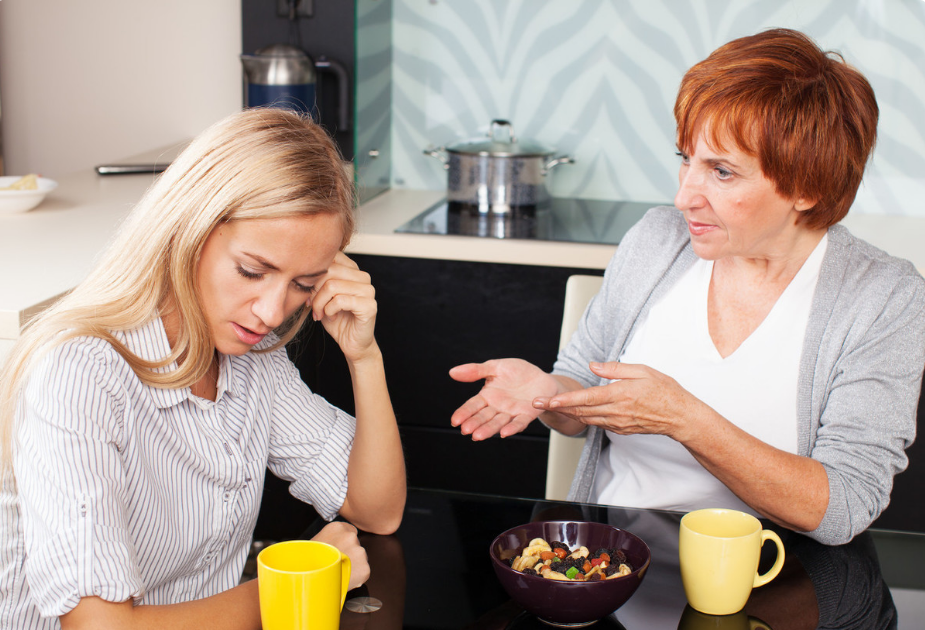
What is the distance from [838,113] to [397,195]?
4.89 ft

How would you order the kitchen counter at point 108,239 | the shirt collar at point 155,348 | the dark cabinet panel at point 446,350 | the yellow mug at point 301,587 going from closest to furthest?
the yellow mug at point 301,587, the shirt collar at point 155,348, the kitchen counter at point 108,239, the dark cabinet panel at point 446,350

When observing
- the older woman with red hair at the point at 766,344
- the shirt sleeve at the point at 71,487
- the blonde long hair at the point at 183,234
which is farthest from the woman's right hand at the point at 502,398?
the shirt sleeve at the point at 71,487

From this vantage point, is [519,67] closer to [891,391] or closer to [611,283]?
[611,283]

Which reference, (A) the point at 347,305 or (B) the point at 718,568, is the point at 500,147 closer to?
(A) the point at 347,305

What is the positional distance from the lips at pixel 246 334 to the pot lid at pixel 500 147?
52.2 inches

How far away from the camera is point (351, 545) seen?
1019mm

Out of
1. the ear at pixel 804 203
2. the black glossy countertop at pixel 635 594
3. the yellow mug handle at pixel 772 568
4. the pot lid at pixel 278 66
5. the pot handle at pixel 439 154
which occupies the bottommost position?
the black glossy countertop at pixel 635 594

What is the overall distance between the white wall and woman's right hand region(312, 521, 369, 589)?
196 centimetres

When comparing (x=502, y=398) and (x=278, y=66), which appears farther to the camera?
(x=278, y=66)

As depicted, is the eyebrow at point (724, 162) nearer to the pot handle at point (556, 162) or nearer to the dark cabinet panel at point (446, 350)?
the dark cabinet panel at point (446, 350)

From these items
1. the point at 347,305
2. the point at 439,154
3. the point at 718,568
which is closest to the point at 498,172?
the point at 439,154

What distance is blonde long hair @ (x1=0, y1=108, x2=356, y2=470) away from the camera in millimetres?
980

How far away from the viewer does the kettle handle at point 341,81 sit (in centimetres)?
245

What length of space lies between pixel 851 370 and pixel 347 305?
2.27 ft
